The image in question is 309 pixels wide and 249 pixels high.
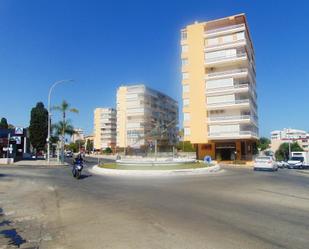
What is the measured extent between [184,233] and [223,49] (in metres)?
52.6

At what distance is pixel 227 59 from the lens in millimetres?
54281

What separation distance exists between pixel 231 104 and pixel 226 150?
8787 millimetres

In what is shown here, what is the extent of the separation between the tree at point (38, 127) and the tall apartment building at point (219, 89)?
103 ft

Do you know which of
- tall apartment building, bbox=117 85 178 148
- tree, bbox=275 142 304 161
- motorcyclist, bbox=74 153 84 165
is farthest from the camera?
tall apartment building, bbox=117 85 178 148

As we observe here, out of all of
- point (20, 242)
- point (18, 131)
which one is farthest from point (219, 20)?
point (20, 242)

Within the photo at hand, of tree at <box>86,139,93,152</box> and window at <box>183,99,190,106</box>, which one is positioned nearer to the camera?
window at <box>183,99,190,106</box>

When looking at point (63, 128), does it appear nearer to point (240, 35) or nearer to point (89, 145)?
point (240, 35)

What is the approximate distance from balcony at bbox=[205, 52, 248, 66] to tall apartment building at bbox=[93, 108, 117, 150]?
90.9m

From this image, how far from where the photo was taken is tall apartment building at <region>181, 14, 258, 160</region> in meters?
53.2

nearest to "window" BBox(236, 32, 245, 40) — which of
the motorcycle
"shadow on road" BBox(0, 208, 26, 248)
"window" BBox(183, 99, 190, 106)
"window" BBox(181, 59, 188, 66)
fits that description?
"window" BBox(181, 59, 188, 66)

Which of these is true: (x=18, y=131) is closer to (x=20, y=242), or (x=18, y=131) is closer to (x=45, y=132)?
(x=45, y=132)

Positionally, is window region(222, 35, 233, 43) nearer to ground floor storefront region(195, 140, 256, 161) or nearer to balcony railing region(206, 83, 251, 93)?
balcony railing region(206, 83, 251, 93)

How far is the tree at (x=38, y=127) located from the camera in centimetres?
6544

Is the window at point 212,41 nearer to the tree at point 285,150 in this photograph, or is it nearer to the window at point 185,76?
the window at point 185,76
